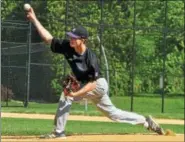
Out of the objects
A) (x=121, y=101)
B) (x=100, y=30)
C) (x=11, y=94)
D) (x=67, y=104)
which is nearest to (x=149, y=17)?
(x=121, y=101)

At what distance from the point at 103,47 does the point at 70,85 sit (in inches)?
945

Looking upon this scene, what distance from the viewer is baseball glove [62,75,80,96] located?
26.1 ft

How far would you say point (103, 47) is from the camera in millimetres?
31969

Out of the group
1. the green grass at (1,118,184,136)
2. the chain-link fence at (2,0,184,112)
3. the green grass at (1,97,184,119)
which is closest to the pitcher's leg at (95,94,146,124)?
the green grass at (1,118,184,136)

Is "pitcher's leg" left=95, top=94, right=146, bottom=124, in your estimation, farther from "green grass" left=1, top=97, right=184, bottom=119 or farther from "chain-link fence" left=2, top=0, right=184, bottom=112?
"green grass" left=1, top=97, right=184, bottom=119

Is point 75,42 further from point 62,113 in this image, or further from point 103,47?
point 103,47

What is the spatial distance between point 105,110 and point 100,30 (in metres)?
21.2

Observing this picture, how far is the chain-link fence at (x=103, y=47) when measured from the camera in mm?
25406

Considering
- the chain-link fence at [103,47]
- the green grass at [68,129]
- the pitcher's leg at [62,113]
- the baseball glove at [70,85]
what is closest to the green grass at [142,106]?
the chain-link fence at [103,47]

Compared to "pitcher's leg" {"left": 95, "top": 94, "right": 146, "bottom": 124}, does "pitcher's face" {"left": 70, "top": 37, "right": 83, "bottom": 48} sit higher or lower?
higher

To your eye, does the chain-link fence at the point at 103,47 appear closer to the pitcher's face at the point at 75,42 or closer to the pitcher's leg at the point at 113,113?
the pitcher's leg at the point at 113,113

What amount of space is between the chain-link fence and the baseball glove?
13.8 metres

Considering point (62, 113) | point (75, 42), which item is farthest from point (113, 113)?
point (75, 42)

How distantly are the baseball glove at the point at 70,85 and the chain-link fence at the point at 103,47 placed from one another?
1378 cm
